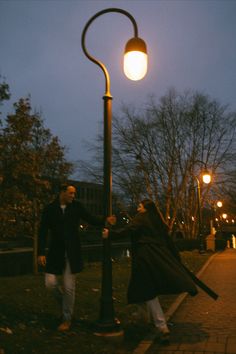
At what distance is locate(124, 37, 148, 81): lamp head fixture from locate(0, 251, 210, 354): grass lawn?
361 centimetres

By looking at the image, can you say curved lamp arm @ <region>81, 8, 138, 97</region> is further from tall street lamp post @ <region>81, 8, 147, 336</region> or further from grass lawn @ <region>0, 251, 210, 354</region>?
grass lawn @ <region>0, 251, 210, 354</region>

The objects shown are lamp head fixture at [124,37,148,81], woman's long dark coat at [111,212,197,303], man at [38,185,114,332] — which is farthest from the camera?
lamp head fixture at [124,37,148,81]

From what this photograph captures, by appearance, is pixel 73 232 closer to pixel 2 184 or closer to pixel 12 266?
pixel 2 184

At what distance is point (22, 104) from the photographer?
14.9 metres

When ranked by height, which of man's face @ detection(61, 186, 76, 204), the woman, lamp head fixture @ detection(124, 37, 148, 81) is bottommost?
the woman

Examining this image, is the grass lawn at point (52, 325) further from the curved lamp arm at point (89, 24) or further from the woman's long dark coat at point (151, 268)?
the curved lamp arm at point (89, 24)

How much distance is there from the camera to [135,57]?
276 inches

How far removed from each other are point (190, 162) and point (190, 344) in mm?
26517

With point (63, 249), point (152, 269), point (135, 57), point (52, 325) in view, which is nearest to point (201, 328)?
point (152, 269)

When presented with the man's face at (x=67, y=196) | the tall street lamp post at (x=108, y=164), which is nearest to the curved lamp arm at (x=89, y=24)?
the tall street lamp post at (x=108, y=164)

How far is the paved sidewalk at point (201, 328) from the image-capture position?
5.86 metres

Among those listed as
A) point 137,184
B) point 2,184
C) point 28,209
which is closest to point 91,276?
point 28,209

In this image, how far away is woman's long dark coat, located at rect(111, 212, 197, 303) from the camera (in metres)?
6.10

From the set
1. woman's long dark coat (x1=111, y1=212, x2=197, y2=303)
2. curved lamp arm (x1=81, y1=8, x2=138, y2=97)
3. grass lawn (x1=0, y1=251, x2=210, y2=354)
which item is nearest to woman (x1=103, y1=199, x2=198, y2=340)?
woman's long dark coat (x1=111, y1=212, x2=197, y2=303)
